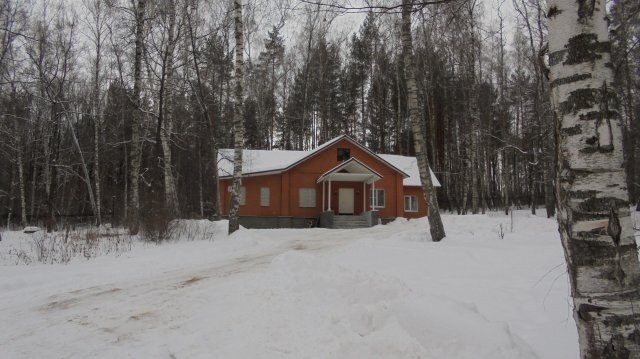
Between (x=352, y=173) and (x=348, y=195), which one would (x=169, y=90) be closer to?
(x=352, y=173)

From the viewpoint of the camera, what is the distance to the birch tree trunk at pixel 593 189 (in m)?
2.04

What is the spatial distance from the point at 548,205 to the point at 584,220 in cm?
2309

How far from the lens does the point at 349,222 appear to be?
77.0ft

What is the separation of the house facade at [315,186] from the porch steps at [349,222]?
42 cm

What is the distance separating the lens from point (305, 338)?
3.64 m

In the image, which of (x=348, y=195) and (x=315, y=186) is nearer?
(x=315, y=186)

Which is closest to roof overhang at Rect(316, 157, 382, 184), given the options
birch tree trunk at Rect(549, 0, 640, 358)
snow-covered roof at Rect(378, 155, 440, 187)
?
snow-covered roof at Rect(378, 155, 440, 187)

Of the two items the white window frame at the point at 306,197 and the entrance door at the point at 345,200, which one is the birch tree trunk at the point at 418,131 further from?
the entrance door at the point at 345,200

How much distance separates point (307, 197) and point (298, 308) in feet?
66.8

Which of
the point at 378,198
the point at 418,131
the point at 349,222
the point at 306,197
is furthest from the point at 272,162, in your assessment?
the point at 418,131

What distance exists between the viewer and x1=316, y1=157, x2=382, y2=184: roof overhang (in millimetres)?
23766

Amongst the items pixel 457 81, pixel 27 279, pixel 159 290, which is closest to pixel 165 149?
pixel 27 279

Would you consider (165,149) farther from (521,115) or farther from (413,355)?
(521,115)

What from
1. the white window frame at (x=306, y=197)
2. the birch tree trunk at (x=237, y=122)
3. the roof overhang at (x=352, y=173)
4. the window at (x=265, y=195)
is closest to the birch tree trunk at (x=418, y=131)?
the birch tree trunk at (x=237, y=122)
